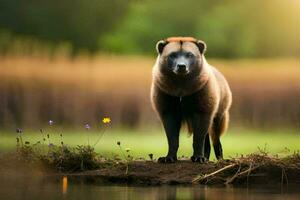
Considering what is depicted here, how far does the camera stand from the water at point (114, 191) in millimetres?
6289

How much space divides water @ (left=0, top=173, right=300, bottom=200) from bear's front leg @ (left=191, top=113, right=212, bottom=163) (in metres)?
0.83

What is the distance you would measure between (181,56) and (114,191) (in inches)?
77.6

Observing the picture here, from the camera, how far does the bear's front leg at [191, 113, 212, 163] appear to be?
8266mm

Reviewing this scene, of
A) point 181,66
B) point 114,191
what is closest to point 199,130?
point 181,66

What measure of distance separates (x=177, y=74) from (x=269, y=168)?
134 centimetres

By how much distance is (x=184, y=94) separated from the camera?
8.28m

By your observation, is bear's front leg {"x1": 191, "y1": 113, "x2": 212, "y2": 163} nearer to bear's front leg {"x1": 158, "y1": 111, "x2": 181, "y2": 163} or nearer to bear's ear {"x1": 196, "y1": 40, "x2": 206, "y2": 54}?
bear's front leg {"x1": 158, "y1": 111, "x2": 181, "y2": 163}

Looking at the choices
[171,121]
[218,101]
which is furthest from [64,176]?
[218,101]

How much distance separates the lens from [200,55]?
8.38 meters

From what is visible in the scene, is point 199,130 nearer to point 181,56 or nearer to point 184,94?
point 184,94

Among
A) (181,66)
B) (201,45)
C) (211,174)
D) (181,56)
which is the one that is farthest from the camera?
(201,45)

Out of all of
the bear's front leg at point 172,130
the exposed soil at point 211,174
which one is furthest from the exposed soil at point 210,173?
the bear's front leg at point 172,130

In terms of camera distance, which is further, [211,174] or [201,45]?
[201,45]

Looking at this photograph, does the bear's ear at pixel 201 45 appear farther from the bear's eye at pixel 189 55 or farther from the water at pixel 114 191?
the water at pixel 114 191
